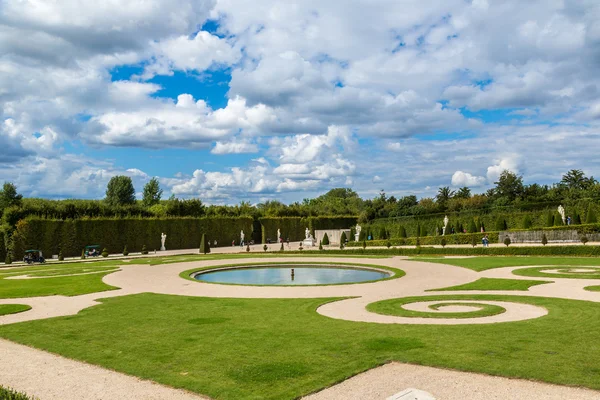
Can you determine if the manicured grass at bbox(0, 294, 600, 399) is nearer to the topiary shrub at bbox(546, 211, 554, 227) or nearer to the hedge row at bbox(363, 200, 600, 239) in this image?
the hedge row at bbox(363, 200, 600, 239)

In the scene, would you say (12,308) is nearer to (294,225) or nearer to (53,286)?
(53,286)

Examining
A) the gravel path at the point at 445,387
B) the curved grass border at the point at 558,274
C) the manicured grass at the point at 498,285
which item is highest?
the curved grass border at the point at 558,274

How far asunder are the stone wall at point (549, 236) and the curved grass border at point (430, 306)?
2658cm

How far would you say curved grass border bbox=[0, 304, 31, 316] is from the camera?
14.3 m

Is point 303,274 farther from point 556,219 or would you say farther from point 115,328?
point 556,219

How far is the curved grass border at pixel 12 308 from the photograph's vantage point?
14.3 m

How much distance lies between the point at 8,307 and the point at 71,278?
29.2ft

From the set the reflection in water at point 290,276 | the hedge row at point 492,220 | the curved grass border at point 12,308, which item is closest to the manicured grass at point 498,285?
the reflection in water at point 290,276

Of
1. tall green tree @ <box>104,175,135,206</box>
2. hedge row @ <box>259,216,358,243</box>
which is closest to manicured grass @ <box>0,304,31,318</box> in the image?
hedge row @ <box>259,216,358,243</box>

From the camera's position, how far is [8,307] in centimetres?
1505

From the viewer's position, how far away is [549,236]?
3794 cm

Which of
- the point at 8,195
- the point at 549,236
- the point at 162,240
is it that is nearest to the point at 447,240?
the point at 549,236

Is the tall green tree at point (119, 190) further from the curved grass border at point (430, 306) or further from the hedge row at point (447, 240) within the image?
the curved grass border at point (430, 306)

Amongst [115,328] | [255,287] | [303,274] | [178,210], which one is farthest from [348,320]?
[178,210]
